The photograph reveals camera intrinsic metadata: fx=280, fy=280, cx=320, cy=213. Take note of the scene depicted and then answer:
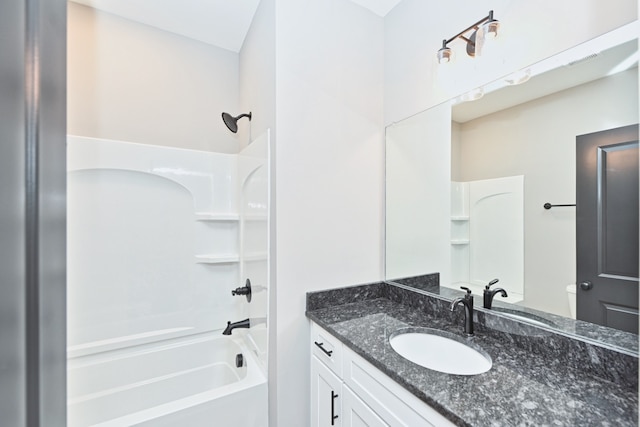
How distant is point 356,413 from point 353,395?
2.5 inches

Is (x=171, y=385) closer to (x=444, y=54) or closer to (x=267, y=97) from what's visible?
(x=267, y=97)

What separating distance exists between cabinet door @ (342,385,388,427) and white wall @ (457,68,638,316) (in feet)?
2.53

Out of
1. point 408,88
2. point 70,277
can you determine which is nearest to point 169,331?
point 70,277

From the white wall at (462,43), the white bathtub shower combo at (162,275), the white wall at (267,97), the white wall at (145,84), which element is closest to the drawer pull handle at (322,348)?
the white wall at (267,97)

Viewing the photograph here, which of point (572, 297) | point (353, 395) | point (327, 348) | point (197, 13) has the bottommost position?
point (353, 395)

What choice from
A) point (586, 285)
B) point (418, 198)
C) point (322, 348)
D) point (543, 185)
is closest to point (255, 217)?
point (322, 348)

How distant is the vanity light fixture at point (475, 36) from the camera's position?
3.90 feet

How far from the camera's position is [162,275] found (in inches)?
78.7

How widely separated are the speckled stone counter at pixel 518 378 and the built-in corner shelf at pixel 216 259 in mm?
1023

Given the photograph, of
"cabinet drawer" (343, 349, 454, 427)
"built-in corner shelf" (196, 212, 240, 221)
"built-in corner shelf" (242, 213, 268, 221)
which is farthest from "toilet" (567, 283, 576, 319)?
"built-in corner shelf" (196, 212, 240, 221)

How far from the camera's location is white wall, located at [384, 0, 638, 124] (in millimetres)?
978

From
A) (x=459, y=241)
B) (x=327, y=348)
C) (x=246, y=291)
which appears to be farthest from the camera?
(x=246, y=291)

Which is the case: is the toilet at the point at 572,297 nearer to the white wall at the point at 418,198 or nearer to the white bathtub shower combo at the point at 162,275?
the white wall at the point at 418,198

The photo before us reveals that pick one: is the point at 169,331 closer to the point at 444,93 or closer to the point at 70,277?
the point at 70,277
